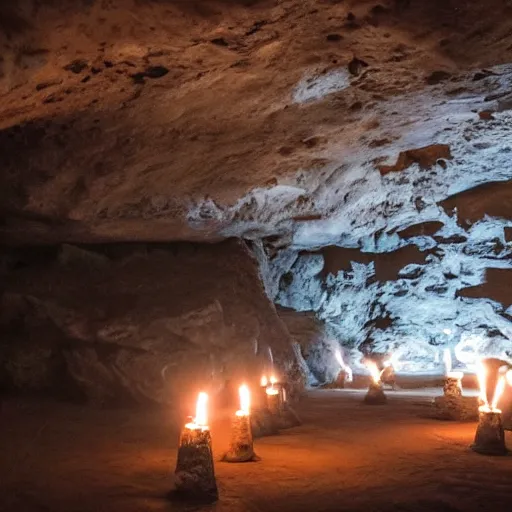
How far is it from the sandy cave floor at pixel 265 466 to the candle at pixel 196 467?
0.49 ft

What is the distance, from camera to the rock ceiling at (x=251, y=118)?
13.8 ft

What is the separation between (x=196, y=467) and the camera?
398 cm

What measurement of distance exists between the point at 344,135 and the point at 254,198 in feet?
6.94

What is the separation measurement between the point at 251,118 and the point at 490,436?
416 centimetres

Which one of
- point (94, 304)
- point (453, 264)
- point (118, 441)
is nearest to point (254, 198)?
point (94, 304)

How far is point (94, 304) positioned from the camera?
8133mm

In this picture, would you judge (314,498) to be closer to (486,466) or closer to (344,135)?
(486,466)

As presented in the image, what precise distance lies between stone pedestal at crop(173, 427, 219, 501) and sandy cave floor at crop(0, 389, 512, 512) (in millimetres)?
144

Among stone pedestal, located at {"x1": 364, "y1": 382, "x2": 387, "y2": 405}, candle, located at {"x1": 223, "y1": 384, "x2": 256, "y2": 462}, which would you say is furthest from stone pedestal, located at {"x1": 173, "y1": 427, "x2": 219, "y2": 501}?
stone pedestal, located at {"x1": 364, "y1": 382, "x2": 387, "y2": 405}

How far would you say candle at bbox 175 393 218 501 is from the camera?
3.93m

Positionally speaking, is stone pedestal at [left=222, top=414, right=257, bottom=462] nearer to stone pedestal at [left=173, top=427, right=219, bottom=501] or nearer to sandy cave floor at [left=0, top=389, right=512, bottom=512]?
sandy cave floor at [left=0, top=389, right=512, bottom=512]

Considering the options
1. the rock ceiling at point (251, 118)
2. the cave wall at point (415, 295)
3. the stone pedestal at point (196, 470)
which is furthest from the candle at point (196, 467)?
the cave wall at point (415, 295)

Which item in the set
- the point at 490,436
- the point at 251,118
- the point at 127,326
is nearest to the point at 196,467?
the point at 490,436

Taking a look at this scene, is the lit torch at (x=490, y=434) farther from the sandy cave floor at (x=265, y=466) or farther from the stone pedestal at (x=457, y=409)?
the stone pedestal at (x=457, y=409)
